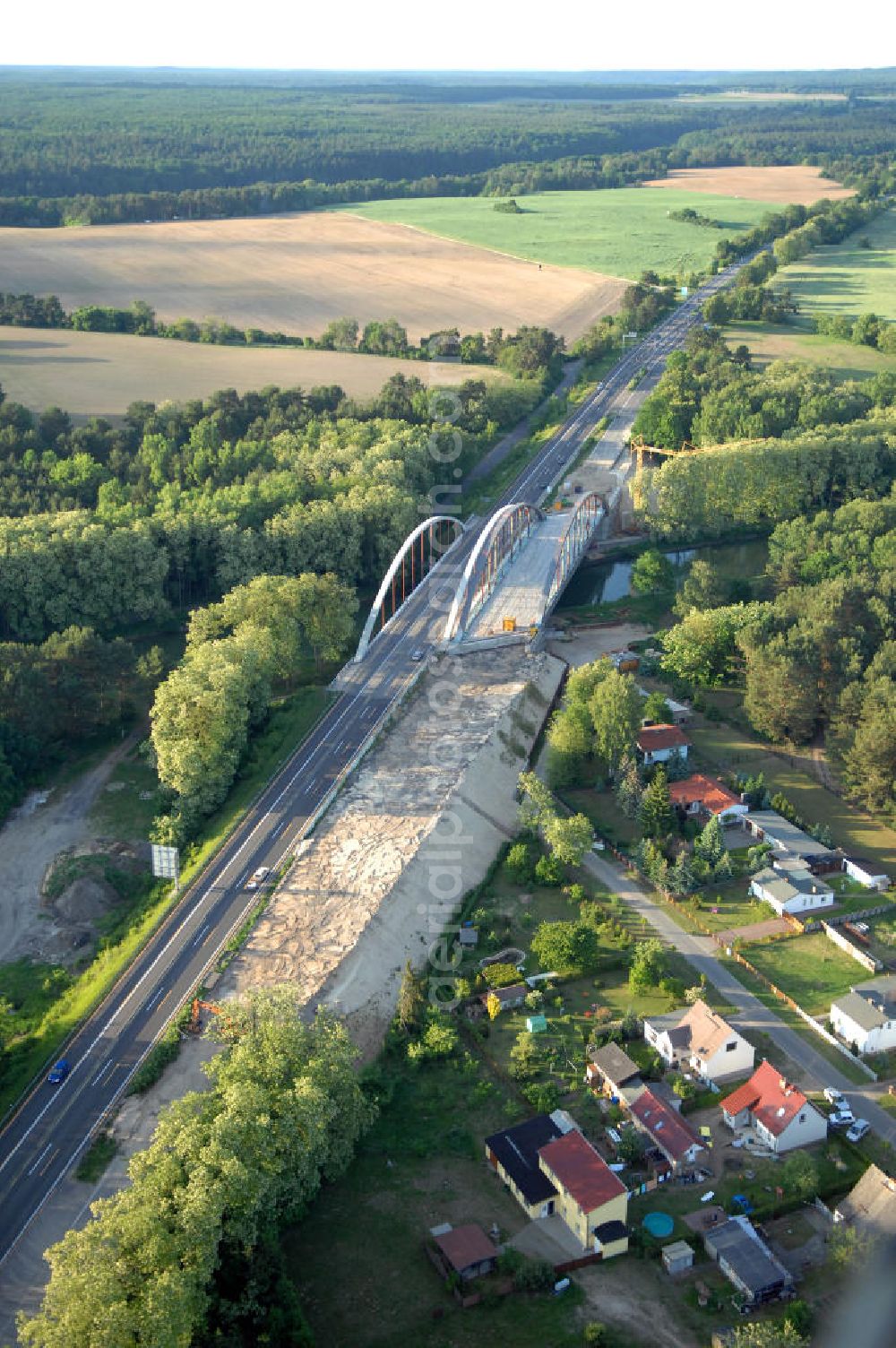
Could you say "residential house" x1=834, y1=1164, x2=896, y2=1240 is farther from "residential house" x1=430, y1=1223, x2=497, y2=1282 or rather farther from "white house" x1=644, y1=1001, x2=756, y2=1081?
"residential house" x1=430, y1=1223, x2=497, y2=1282

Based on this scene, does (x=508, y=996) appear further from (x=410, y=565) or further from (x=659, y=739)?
(x=410, y=565)

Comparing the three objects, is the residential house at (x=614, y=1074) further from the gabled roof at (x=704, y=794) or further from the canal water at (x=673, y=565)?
the canal water at (x=673, y=565)

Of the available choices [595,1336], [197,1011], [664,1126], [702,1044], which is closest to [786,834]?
[702,1044]

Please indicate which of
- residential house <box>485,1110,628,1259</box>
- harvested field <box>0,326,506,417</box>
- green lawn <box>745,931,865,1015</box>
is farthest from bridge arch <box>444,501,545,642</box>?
harvested field <box>0,326,506,417</box>

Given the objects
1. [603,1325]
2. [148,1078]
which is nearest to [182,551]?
[148,1078]

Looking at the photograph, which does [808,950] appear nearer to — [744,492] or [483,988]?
[483,988]

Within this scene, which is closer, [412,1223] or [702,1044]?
[412,1223]
